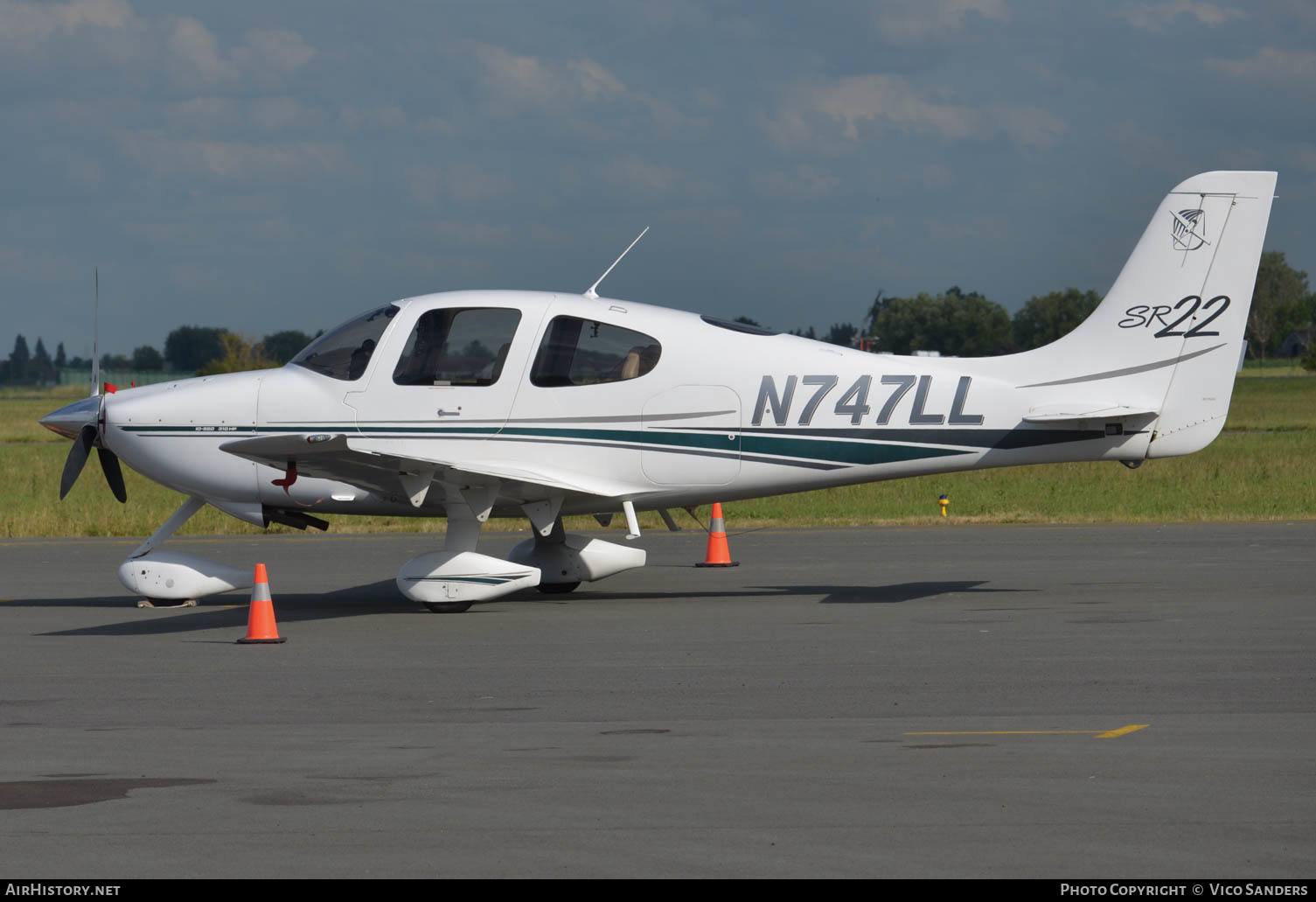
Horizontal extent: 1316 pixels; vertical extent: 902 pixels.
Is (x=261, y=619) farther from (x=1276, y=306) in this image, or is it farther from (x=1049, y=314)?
(x=1276, y=306)

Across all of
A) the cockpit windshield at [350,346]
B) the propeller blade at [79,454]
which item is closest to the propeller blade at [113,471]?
the propeller blade at [79,454]

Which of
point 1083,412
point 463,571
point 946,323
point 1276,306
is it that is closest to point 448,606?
point 463,571

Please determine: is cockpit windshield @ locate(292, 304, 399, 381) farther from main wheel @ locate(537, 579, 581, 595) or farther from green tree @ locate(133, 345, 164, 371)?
green tree @ locate(133, 345, 164, 371)

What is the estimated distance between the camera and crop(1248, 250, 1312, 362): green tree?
7101 inches

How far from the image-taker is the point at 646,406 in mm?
13273

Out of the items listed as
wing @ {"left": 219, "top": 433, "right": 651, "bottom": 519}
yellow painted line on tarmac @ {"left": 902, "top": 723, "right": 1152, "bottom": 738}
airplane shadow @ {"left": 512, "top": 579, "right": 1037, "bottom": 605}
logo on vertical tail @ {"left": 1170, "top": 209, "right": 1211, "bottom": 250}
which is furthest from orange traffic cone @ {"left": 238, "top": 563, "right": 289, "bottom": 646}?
logo on vertical tail @ {"left": 1170, "top": 209, "right": 1211, "bottom": 250}

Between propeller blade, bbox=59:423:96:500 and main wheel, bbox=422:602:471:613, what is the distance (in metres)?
3.46

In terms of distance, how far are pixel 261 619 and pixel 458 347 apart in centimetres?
310

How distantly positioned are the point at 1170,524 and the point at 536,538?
10.4 meters

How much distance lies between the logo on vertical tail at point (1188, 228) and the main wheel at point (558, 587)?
20.3 feet

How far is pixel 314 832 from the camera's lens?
5.79 metres

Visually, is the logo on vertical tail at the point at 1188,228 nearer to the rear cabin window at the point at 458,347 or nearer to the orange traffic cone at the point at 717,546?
the rear cabin window at the point at 458,347

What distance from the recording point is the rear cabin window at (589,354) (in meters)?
13.2

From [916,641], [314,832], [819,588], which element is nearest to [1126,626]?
[916,641]
